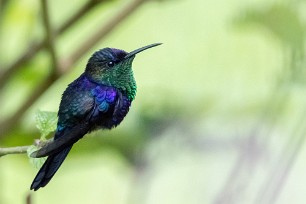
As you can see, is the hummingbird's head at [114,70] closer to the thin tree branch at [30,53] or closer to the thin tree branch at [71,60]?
the thin tree branch at [71,60]

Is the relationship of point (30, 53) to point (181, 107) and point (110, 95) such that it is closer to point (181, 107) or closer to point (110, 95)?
point (181, 107)

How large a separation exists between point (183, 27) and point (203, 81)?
0.39 metres

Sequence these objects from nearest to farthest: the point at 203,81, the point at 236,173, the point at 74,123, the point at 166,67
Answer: the point at 74,123 → the point at 236,173 → the point at 203,81 → the point at 166,67

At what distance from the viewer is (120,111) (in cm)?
46

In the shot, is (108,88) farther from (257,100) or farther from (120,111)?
(257,100)

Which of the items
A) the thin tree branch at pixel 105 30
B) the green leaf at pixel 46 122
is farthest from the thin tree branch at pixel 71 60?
the green leaf at pixel 46 122

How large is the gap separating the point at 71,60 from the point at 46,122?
1.69 ft

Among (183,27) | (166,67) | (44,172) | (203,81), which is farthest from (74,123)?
(183,27)

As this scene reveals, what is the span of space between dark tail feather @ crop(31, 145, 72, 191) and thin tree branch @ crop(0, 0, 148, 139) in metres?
0.52

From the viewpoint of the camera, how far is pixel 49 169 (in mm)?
436

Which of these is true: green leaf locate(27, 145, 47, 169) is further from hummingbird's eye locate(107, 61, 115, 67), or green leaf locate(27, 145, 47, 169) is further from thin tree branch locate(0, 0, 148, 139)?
thin tree branch locate(0, 0, 148, 139)

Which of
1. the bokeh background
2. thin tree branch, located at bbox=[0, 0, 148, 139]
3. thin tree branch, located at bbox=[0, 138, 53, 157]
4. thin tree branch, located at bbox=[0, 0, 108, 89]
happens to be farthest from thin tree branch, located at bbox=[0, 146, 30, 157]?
thin tree branch, located at bbox=[0, 0, 108, 89]

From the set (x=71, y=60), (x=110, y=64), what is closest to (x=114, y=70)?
(x=110, y=64)

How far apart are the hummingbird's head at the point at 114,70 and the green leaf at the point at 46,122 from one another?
46mm
